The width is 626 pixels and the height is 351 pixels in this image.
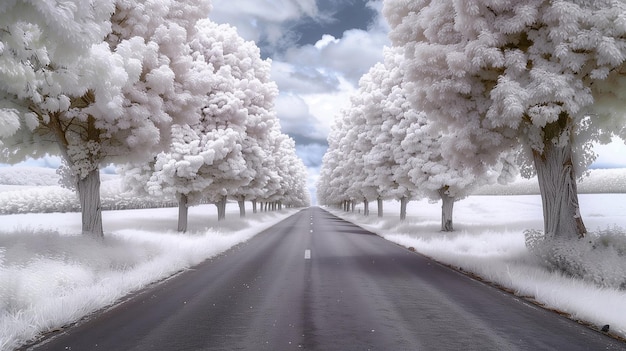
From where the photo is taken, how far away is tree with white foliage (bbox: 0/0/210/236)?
7.98 meters

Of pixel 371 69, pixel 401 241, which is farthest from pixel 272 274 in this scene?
pixel 371 69

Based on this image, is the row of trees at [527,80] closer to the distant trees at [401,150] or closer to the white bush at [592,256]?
the white bush at [592,256]

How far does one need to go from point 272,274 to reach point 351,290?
2.60m

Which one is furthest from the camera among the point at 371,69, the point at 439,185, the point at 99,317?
the point at 371,69

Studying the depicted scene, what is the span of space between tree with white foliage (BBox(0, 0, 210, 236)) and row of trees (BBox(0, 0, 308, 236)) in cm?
3

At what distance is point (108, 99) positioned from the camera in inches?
358

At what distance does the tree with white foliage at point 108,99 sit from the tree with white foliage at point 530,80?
7040mm

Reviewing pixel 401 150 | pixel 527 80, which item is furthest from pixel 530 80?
pixel 401 150

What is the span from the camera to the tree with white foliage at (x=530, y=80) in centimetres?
864

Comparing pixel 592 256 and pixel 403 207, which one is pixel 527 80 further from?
pixel 403 207

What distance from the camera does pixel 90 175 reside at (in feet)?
38.9

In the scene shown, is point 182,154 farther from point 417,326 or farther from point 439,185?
point 417,326

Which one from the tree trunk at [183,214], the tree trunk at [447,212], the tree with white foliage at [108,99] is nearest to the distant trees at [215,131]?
the tree trunk at [183,214]

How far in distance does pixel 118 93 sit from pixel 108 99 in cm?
72
